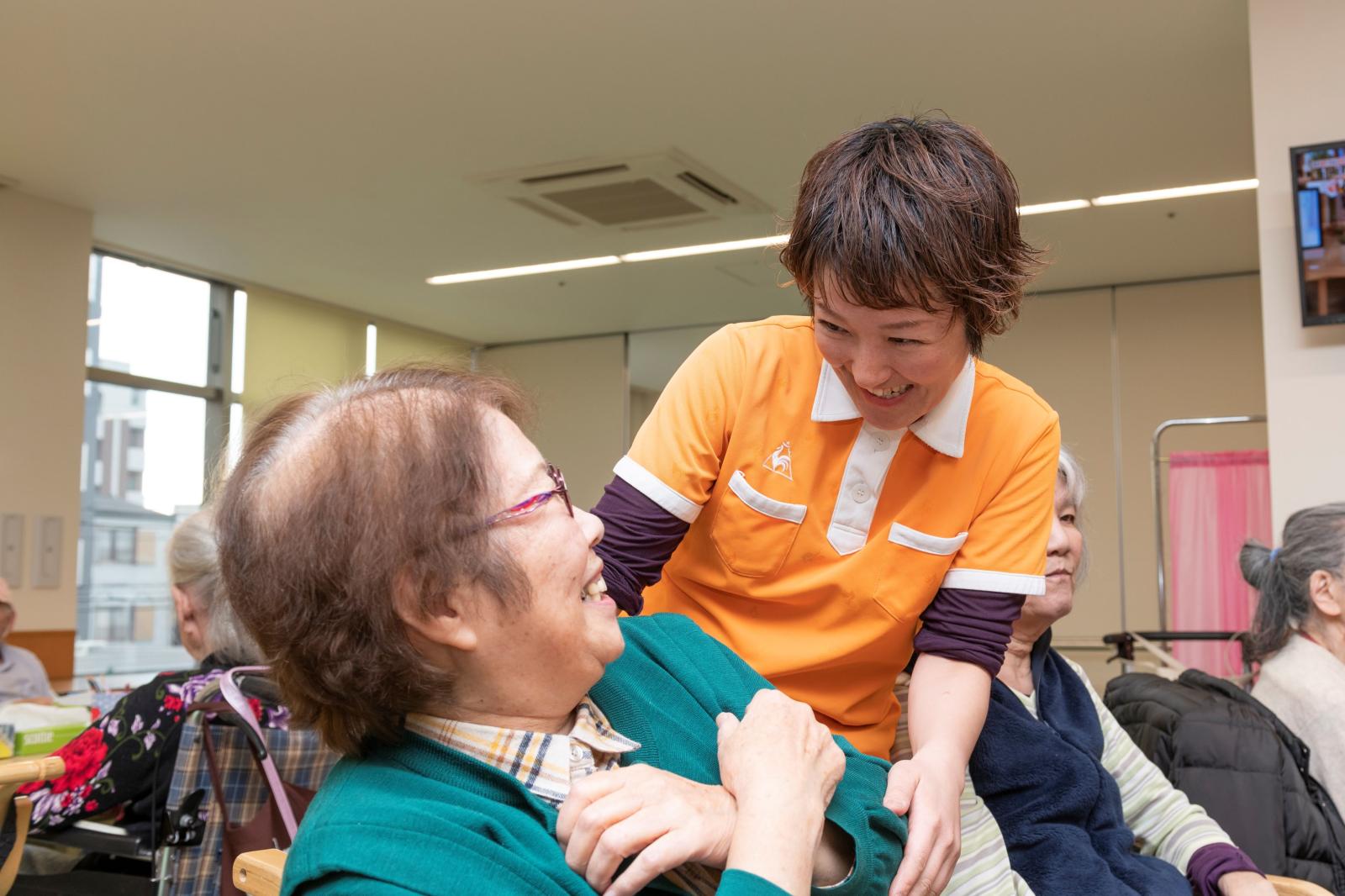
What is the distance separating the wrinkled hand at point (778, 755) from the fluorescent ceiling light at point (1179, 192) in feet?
20.0

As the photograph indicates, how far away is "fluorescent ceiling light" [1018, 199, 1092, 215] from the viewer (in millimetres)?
6578

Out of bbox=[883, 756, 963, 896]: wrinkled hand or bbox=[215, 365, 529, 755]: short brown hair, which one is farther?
bbox=[883, 756, 963, 896]: wrinkled hand

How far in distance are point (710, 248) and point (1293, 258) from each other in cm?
403

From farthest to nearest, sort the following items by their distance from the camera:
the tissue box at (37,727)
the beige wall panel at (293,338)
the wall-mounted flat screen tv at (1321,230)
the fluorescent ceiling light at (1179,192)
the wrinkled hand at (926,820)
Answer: the beige wall panel at (293,338)
the fluorescent ceiling light at (1179,192)
the wall-mounted flat screen tv at (1321,230)
the tissue box at (37,727)
the wrinkled hand at (926,820)

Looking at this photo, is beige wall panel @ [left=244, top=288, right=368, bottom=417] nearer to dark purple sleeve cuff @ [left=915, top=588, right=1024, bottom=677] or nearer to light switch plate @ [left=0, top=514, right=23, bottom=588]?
light switch plate @ [left=0, top=514, right=23, bottom=588]

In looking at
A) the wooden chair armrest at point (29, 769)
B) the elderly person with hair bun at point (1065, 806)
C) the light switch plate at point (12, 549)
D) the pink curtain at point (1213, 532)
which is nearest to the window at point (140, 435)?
the light switch plate at point (12, 549)

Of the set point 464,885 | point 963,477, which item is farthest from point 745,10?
point 464,885

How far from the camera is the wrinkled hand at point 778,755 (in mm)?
983

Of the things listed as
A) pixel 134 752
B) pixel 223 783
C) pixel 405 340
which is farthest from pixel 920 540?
pixel 405 340

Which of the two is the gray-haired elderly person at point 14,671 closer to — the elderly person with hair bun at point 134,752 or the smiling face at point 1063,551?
the elderly person with hair bun at point 134,752

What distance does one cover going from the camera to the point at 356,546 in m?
0.97

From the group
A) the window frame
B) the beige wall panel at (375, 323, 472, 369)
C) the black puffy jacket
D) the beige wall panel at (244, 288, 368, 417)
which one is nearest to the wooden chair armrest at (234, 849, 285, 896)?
the black puffy jacket

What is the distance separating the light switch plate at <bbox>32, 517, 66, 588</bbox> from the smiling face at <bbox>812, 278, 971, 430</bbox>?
6.55 meters

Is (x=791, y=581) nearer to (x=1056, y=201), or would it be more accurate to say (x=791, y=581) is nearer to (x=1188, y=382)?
(x=1056, y=201)
